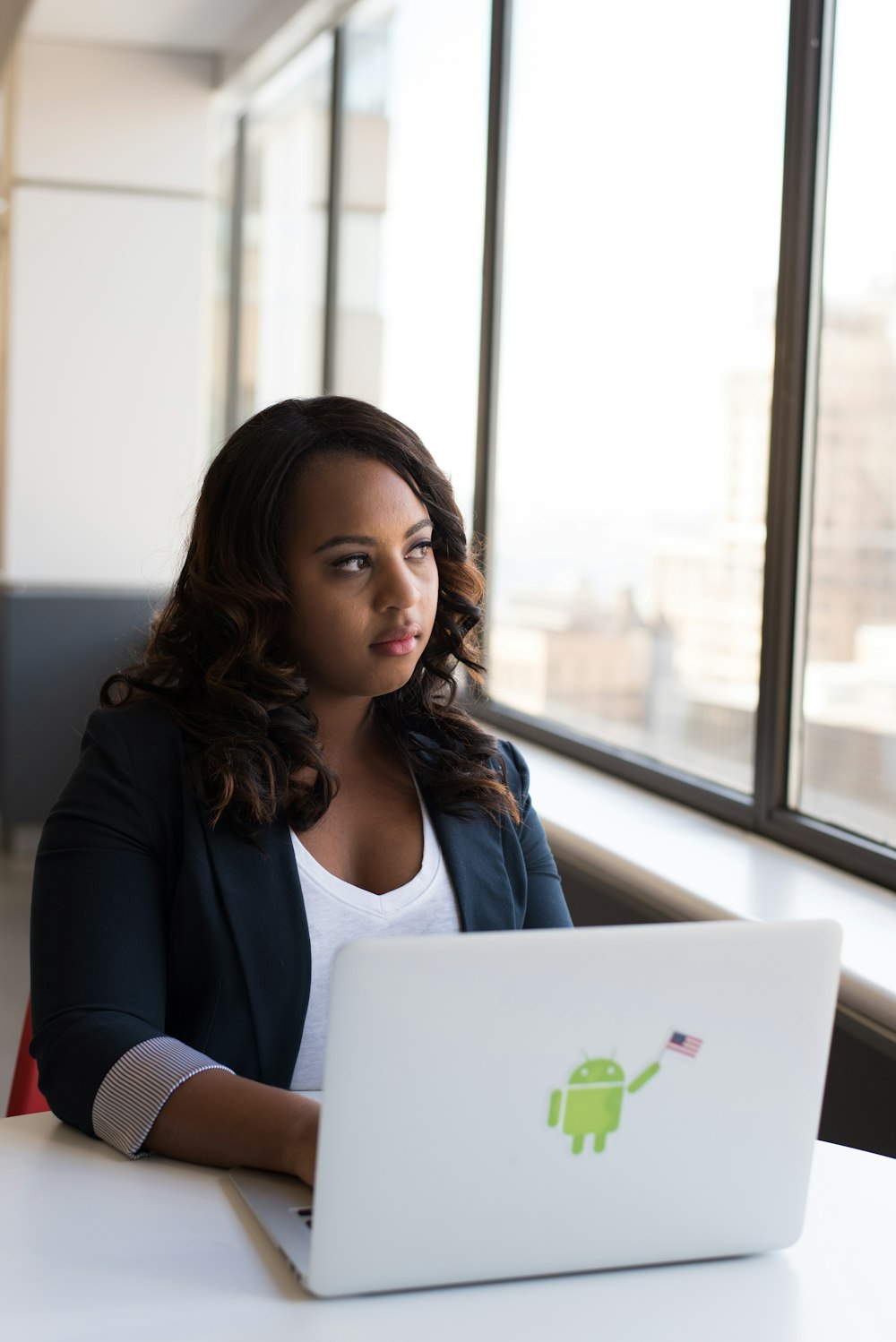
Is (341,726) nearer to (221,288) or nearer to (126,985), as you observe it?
(126,985)

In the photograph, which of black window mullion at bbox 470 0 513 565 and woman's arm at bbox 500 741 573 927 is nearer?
woman's arm at bbox 500 741 573 927

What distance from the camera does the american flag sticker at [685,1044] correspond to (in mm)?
980

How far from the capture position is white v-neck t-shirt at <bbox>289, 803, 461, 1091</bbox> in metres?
1.48

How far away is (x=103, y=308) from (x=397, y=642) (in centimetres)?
500

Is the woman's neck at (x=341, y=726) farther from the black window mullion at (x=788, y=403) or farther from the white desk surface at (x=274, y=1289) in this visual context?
the black window mullion at (x=788, y=403)

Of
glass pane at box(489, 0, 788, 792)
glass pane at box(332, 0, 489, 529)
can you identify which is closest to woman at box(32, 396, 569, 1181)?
glass pane at box(489, 0, 788, 792)

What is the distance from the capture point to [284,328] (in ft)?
21.0

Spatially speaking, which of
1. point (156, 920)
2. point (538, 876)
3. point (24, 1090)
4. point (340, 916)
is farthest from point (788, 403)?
point (24, 1090)

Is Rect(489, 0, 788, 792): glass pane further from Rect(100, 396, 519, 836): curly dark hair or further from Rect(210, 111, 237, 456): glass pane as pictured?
Rect(210, 111, 237, 456): glass pane

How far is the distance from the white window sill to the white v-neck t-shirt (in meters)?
0.63

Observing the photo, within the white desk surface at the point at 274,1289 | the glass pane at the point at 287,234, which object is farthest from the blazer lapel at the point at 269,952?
the glass pane at the point at 287,234

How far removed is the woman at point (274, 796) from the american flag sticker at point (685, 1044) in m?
0.41

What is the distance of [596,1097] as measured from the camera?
970mm

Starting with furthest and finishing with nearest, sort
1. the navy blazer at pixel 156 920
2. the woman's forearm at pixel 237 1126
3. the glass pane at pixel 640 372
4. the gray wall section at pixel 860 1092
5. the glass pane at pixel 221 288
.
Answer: the glass pane at pixel 221 288 → the glass pane at pixel 640 372 → the gray wall section at pixel 860 1092 → the navy blazer at pixel 156 920 → the woman's forearm at pixel 237 1126
